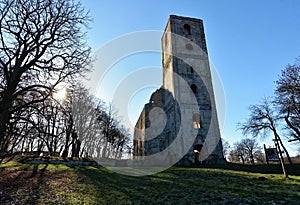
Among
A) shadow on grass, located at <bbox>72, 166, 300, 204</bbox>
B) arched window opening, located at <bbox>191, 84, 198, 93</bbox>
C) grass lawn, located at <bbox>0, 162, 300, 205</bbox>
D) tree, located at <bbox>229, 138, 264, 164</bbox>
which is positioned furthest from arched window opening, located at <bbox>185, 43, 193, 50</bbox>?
tree, located at <bbox>229, 138, 264, 164</bbox>

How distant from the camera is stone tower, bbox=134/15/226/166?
21.5 m

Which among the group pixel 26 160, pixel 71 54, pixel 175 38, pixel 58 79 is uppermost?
pixel 175 38

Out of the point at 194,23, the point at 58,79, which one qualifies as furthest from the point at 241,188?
the point at 194,23

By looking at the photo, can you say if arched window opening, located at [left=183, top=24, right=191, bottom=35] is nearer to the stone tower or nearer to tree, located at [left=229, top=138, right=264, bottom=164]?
the stone tower

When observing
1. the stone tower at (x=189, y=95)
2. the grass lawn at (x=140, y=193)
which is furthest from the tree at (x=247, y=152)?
the grass lawn at (x=140, y=193)

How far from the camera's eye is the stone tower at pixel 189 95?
70.4 ft

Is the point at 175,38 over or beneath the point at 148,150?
over

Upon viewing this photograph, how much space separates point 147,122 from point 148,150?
4.30 metres


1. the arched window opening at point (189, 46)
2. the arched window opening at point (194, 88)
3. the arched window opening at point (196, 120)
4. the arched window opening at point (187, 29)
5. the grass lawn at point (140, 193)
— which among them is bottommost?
the grass lawn at point (140, 193)

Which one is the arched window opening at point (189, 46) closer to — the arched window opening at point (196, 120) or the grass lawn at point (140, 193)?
the arched window opening at point (196, 120)

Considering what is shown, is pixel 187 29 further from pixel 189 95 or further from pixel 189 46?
pixel 189 95

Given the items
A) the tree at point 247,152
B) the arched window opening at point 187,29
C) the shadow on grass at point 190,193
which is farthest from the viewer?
the tree at point 247,152

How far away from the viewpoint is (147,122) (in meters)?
28.7

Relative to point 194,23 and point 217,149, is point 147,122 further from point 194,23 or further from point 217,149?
point 194,23
